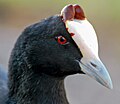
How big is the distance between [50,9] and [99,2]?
0.70 meters

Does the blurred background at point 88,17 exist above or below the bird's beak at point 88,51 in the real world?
above

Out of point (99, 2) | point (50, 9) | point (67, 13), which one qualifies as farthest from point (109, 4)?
point (67, 13)

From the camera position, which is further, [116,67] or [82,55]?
[116,67]

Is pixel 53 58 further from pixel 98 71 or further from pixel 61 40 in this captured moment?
pixel 98 71

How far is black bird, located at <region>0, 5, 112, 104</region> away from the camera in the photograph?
432 cm

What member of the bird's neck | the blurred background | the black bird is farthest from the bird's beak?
the blurred background

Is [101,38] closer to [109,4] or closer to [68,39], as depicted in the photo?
[109,4]

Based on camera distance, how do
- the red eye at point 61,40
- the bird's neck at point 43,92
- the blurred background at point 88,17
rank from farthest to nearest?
the blurred background at point 88,17
the bird's neck at point 43,92
the red eye at point 61,40

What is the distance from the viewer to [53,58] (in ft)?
14.6

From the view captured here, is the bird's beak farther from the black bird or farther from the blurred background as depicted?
the blurred background

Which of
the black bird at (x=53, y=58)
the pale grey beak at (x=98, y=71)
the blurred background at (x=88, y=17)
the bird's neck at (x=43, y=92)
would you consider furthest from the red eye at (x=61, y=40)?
the blurred background at (x=88, y=17)

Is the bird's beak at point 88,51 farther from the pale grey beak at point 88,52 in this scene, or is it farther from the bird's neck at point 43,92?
the bird's neck at point 43,92

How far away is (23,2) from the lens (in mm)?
9148

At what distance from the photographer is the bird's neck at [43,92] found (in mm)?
4598
